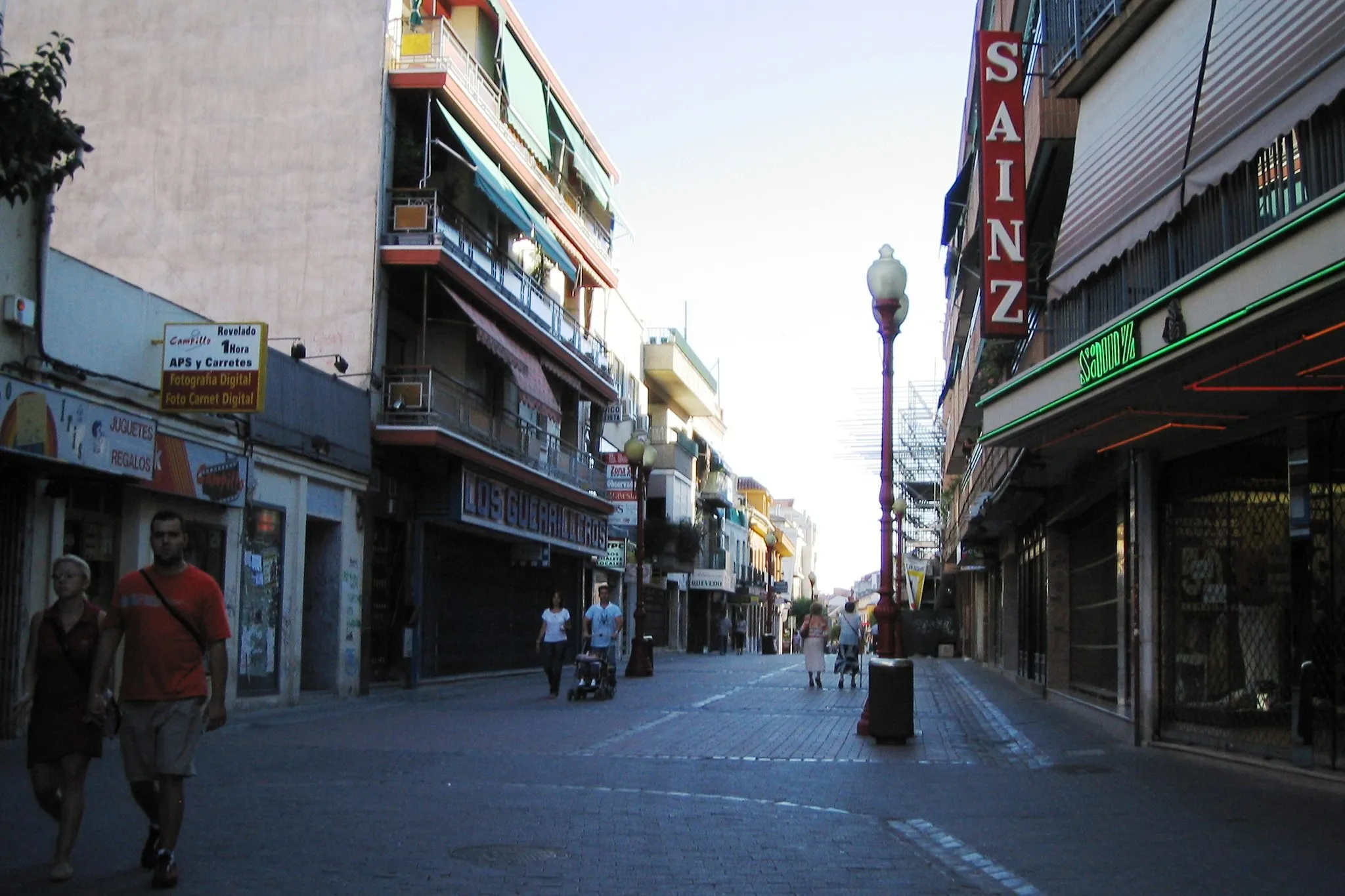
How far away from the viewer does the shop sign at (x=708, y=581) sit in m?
63.8


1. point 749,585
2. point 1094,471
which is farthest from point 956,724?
point 749,585

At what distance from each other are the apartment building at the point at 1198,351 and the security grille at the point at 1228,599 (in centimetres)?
3

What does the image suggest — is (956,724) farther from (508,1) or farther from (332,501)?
(508,1)

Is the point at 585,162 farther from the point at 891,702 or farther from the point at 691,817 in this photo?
the point at 691,817

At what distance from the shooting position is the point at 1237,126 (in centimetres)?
1120

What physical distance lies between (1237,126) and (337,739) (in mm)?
10230

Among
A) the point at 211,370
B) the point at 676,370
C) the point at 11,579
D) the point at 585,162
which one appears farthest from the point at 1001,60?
the point at 676,370

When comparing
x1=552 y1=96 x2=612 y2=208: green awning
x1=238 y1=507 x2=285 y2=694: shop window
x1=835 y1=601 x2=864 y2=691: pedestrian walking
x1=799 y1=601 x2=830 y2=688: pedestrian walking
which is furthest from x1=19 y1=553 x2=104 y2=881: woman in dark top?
x1=552 y1=96 x2=612 y2=208: green awning

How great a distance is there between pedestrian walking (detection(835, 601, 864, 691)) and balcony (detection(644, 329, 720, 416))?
27540 mm

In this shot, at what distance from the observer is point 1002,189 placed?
16.5 meters

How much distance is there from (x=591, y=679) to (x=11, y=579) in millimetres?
9516

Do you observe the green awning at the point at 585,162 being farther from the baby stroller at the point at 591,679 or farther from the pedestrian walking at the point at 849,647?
the baby stroller at the point at 591,679

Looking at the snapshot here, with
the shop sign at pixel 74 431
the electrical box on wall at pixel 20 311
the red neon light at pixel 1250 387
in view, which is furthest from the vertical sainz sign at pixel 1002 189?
the electrical box on wall at pixel 20 311

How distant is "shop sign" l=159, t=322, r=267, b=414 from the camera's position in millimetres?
16516
